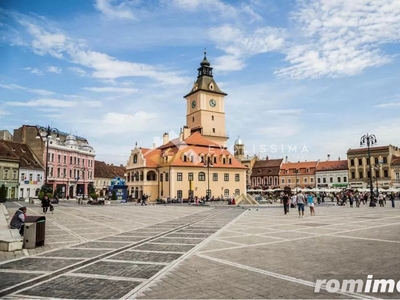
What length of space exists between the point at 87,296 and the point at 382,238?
36.3 feet

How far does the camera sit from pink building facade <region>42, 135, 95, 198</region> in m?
68.7

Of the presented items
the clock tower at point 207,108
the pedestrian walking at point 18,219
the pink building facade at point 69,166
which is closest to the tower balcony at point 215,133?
the clock tower at point 207,108

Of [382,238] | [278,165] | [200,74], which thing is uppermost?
[200,74]

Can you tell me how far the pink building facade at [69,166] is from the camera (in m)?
68.7

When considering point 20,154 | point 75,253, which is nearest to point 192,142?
point 20,154

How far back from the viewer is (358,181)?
8319 cm

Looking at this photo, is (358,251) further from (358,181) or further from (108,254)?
(358,181)

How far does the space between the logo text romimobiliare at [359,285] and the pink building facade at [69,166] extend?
65421 mm

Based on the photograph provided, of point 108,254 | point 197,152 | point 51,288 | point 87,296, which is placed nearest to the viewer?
point 87,296

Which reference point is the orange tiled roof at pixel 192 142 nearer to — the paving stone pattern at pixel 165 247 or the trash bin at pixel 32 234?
the paving stone pattern at pixel 165 247

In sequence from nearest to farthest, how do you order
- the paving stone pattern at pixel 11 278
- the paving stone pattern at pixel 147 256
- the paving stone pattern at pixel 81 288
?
the paving stone pattern at pixel 81 288
the paving stone pattern at pixel 11 278
the paving stone pattern at pixel 147 256

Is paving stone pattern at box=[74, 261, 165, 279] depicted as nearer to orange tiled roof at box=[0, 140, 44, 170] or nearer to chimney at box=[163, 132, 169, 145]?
orange tiled roof at box=[0, 140, 44, 170]

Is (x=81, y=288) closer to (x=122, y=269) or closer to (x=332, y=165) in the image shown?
(x=122, y=269)

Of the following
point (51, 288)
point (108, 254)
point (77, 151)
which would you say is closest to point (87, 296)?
point (51, 288)
